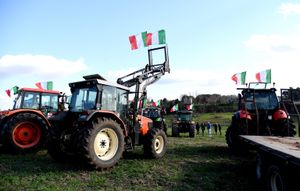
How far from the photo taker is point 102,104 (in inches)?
330

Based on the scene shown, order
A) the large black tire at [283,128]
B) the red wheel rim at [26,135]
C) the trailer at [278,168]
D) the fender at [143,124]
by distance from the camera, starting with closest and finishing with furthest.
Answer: the trailer at [278,168] → the fender at [143,124] → the large black tire at [283,128] → the red wheel rim at [26,135]

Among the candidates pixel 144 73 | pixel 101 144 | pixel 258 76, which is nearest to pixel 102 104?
pixel 101 144

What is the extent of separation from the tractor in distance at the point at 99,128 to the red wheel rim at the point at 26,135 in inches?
96.6

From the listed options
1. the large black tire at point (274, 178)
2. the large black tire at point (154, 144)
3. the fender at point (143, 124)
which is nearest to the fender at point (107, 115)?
the large black tire at point (154, 144)

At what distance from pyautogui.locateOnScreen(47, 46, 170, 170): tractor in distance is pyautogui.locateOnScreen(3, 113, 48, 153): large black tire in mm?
2377

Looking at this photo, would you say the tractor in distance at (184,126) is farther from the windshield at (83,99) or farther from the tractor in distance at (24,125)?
the windshield at (83,99)

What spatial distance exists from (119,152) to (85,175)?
1.17 meters

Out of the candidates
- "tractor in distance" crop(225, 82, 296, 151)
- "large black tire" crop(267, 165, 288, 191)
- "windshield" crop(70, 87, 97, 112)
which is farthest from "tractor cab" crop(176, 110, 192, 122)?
"large black tire" crop(267, 165, 288, 191)

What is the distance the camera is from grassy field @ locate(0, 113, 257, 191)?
20.6 ft

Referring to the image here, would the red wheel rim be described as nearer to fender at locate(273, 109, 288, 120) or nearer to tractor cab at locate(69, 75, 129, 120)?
tractor cab at locate(69, 75, 129, 120)

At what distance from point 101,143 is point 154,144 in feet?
6.64

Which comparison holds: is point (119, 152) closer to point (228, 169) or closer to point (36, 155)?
point (228, 169)

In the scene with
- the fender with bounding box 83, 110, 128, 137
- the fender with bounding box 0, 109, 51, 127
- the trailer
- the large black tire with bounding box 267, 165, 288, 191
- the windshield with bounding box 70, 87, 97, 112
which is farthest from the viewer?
the fender with bounding box 0, 109, 51, 127

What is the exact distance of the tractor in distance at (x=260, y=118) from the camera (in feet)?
32.9
